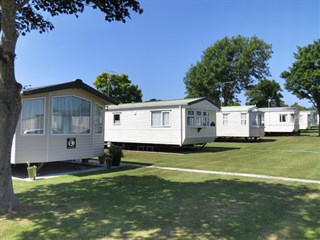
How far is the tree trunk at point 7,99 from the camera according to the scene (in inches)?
208

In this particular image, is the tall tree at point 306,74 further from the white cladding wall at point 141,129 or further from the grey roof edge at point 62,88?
the grey roof edge at point 62,88

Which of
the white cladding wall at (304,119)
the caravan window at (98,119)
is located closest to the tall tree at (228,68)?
the white cladding wall at (304,119)

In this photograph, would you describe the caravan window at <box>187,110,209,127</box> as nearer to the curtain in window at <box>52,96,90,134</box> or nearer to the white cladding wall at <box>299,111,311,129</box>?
the curtain in window at <box>52,96,90,134</box>

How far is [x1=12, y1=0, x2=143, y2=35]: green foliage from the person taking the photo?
6957mm

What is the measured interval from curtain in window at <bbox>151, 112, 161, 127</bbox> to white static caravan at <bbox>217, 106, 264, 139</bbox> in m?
9.45

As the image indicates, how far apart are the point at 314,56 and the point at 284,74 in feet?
11.7

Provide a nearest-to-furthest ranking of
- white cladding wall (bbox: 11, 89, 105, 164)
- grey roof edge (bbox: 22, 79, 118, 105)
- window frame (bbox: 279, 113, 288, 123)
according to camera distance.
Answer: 1. grey roof edge (bbox: 22, 79, 118, 105)
2. white cladding wall (bbox: 11, 89, 105, 164)
3. window frame (bbox: 279, 113, 288, 123)

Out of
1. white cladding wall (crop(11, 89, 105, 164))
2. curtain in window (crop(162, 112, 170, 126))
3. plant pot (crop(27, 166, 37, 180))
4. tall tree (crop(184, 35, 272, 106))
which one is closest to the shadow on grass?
plant pot (crop(27, 166, 37, 180))

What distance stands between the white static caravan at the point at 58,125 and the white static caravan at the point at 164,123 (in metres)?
5.67

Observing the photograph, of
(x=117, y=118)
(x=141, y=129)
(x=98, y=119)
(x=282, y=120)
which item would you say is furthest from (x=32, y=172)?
(x=282, y=120)

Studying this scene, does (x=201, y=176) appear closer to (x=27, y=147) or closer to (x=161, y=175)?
(x=161, y=175)

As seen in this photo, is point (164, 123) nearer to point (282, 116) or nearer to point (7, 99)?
point (7, 99)

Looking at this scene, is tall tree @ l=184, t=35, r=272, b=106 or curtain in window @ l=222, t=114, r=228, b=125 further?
tall tree @ l=184, t=35, r=272, b=106

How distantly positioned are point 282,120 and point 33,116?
2843cm
